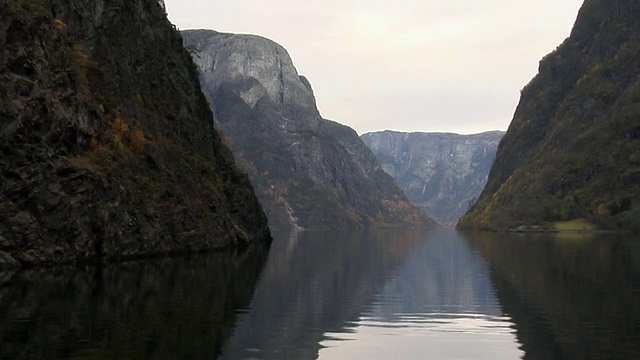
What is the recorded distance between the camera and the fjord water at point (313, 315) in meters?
25.5

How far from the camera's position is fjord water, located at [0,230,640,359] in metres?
25.5

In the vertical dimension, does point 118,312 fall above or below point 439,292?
above

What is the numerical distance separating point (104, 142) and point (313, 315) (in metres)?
49.3

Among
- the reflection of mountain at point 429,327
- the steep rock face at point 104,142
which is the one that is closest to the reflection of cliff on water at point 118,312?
the reflection of mountain at point 429,327

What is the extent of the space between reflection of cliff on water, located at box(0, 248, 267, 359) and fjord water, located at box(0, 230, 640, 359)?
0.07 meters

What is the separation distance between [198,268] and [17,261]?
15.4 meters

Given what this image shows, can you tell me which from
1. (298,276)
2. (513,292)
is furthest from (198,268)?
(513,292)

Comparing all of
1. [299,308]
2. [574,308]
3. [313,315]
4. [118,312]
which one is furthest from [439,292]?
[118,312]

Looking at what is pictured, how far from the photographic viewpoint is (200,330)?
2917cm

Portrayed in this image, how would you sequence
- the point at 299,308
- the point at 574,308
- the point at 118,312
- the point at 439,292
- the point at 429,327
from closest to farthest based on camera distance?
1. the point at 429,327
2. the point at 118,312
3. the point at 574,308
4. the point at 299,308
5. the point at 439,292

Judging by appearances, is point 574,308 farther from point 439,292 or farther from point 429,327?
point 439,292

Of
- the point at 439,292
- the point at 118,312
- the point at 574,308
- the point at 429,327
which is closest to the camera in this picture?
the point at 429,327

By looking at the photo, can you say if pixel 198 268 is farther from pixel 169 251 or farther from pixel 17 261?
pixel 169 251

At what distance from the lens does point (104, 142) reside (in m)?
78.6
